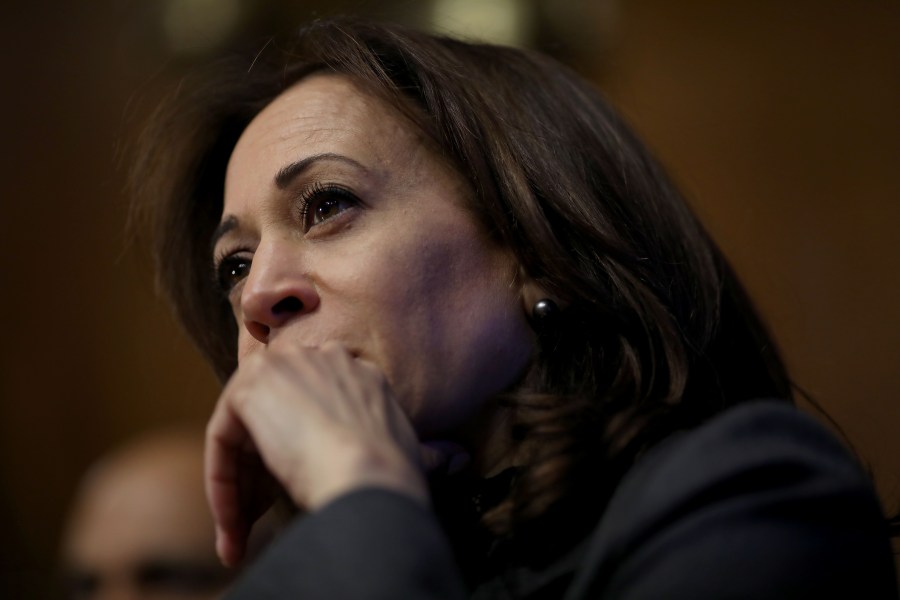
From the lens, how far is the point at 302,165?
1.06 metres

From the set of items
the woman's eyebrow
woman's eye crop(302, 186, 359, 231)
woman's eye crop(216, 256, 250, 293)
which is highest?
the woman's eyebrow

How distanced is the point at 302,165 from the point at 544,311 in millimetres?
328

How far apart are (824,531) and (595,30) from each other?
70.7 inches

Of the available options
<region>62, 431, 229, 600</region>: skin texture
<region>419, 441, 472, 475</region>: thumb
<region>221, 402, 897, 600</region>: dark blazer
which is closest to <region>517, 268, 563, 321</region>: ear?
<region>419, 441, 472, 475</region>: thumb

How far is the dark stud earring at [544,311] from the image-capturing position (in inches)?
40.4

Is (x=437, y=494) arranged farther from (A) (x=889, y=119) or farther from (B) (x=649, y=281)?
(A) (x=889, y=119)

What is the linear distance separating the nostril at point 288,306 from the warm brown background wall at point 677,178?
106cm

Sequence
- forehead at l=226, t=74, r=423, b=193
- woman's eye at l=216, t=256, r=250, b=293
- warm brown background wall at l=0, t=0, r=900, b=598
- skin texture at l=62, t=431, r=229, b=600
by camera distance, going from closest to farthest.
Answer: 1. forehead at l=226, t=74, r=423, b=193
2. woman's eye at l=216, t=256, r=250, b=293
3. skin texture at l=62, t=431, r=229, b=600
4. warm brown background wall at l=0, t=0, r=900, b=598

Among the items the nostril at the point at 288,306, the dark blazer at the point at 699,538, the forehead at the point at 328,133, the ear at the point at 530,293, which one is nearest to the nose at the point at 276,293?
the nostril at the point at 288,306

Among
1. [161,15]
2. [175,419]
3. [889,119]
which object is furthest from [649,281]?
[161,15]

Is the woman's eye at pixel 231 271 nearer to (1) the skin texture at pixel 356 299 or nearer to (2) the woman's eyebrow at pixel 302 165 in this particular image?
(1) the skin texture at pixel 356 299

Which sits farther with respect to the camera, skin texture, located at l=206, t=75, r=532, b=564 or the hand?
skin texture, located at l=206, t=75, r=532, b=564

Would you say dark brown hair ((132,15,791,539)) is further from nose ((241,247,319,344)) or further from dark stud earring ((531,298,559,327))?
nose ((241,247,319,344))

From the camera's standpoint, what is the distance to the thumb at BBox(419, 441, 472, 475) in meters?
0.92
